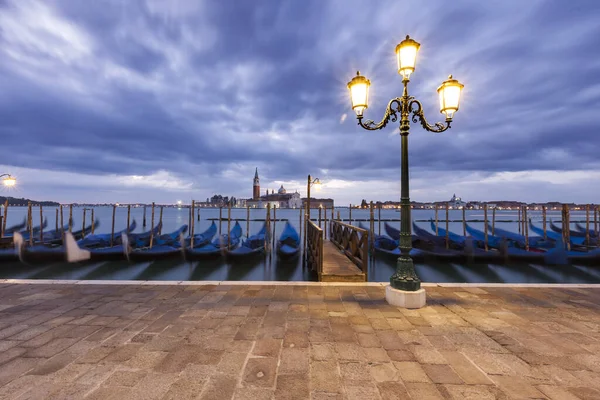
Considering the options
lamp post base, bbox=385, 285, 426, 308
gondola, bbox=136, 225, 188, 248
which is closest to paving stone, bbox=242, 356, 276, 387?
lamp post base, bbox=385, 285, 426, 308

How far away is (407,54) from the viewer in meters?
3.91

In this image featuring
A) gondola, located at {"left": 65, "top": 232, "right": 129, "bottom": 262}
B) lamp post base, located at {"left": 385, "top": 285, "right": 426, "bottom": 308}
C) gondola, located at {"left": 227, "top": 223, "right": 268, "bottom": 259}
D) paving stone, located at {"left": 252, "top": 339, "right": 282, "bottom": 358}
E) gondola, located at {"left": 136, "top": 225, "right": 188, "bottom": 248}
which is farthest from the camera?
gondola, located at {"left": 136, "top": 225, "right": 188, "bottom": 248}

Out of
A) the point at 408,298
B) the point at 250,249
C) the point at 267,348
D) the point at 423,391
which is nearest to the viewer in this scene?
the point at 423,391

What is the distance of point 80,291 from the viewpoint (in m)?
4.48

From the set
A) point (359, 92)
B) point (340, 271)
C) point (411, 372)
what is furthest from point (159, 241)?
point (411, 372)

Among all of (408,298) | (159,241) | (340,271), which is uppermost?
(408,298)

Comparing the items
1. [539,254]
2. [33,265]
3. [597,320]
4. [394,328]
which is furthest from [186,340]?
[539,254]

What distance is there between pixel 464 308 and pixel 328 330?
2070mm

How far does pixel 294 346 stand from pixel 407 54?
3.99 metres

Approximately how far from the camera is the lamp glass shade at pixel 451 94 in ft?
13.4

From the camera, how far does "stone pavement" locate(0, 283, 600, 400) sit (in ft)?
6.88

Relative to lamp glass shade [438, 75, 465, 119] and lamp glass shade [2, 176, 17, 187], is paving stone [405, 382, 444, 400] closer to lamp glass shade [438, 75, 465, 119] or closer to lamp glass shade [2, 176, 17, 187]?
lamp glass shade [438, 75, 465, 119]

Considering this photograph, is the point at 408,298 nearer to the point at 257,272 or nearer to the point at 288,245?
the point at 257,272

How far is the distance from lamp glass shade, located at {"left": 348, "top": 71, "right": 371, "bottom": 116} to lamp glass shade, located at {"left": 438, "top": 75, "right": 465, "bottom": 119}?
1115 mm
